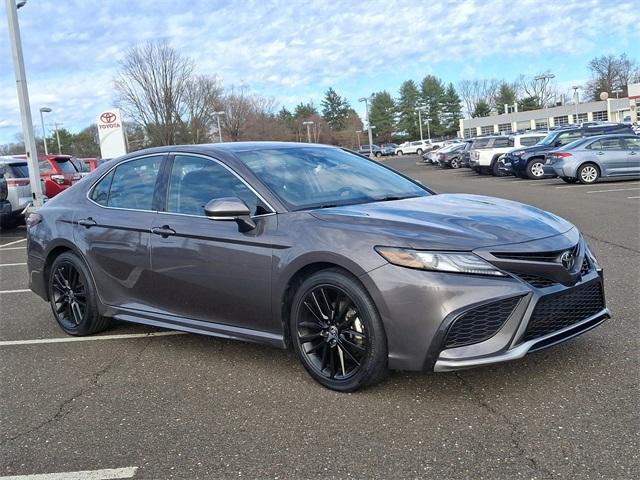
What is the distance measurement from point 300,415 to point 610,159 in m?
17.3

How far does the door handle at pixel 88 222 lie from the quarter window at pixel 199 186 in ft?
2.83

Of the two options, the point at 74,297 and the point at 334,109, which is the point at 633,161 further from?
the point at 334,109

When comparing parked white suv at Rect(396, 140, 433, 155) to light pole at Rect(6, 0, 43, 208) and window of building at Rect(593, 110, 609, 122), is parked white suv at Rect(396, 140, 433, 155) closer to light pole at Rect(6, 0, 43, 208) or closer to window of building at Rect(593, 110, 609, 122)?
window of building at Rect(593, 110, 609, 122)

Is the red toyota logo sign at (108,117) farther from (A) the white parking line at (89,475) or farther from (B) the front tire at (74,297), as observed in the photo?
(A) the white parking line at (89,475)

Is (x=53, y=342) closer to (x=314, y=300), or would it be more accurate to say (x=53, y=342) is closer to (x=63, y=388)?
(x=63, y=388)

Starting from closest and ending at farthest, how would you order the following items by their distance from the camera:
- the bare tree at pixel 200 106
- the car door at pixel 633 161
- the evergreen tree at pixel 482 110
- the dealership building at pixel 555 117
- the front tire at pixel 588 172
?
the car door at pixel 633 161 → the front tire at pixel 588 172 → the bare tree at pixel 200 106 → the dealership building at pixel 555 117 → the evergreen tree at pixel 482 110

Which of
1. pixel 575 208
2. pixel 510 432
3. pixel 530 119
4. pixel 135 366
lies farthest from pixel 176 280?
pixel 530 119

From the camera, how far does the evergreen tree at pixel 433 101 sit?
122062 millimetres

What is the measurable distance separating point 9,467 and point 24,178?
44.0ft

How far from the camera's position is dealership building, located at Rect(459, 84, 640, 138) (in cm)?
8206

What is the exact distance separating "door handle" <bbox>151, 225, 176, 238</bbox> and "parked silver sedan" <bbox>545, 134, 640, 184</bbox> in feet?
53.4

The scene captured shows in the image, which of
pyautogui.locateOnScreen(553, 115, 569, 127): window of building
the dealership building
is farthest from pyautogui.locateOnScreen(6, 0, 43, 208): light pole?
pyautogui.locateOnScreen(553, 115, 569, 127): window of building

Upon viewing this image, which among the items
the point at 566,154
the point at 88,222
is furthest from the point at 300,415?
the point at 566,154

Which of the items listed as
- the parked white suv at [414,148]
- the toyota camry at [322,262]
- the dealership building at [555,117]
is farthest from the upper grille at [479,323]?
the dealership building at [555,117]
